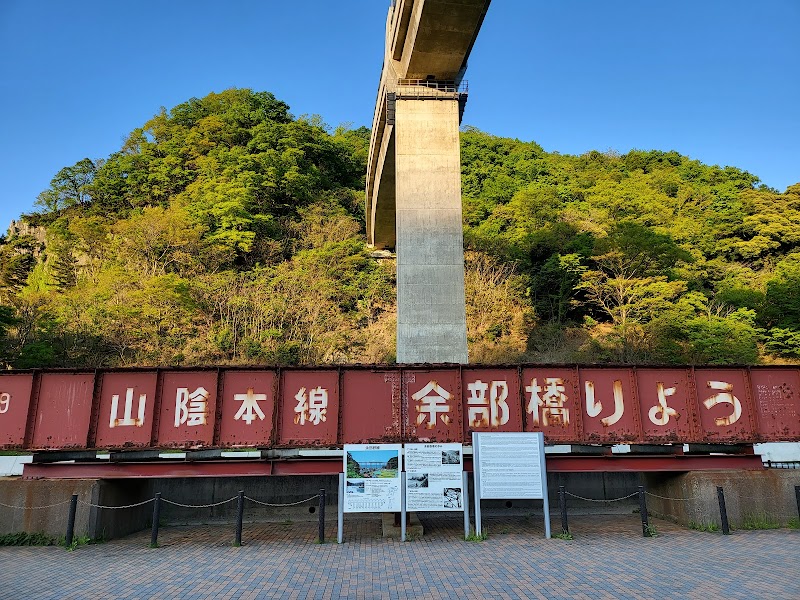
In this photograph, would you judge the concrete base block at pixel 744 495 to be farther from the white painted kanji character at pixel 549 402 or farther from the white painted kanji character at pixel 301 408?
the white painted kanji character at pixel 301 408

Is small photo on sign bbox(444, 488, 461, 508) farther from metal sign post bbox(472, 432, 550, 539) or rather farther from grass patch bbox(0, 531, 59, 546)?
grass patch bbox(0, 531, 59, 546)

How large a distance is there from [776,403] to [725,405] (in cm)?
118

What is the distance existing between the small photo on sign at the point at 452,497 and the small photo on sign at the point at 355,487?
1663 millimetres

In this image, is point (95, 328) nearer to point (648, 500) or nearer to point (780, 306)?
point (648, 500)

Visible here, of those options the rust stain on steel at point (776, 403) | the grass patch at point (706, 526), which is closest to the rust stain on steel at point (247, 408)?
the grass patch at point (706, 526)

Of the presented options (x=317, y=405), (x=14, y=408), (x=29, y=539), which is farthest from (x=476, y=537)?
(x=14, y=408)

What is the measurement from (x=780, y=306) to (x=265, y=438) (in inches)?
1301

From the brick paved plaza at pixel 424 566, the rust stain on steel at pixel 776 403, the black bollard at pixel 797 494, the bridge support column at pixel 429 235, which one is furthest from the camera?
the bridge support column at pixel 429 235

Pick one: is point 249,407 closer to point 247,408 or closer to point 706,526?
point 247,408

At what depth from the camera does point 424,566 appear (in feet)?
25.7

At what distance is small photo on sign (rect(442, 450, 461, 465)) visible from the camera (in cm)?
966

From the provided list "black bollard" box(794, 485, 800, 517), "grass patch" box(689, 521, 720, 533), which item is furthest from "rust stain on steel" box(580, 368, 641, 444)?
"black bollard" box(794, 485, 800, 517)

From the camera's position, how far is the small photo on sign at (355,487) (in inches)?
374

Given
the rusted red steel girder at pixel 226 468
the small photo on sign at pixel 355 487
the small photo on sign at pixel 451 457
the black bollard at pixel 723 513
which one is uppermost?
the small photo on sign at pixel 451 457
